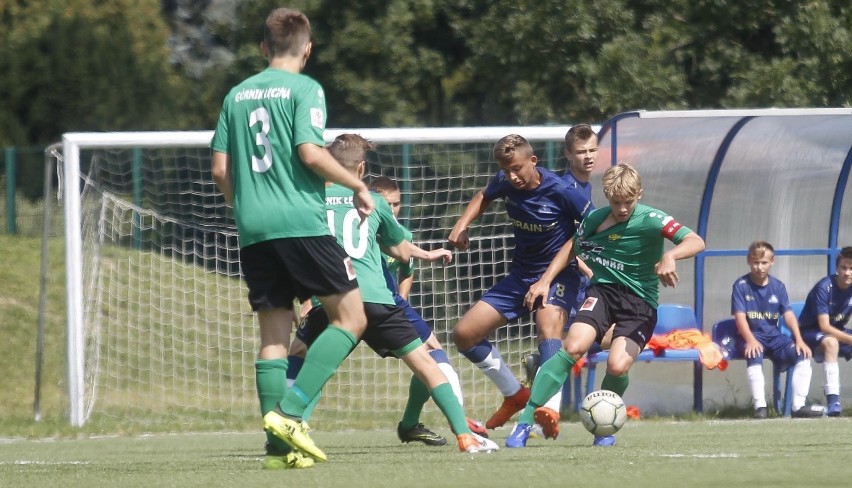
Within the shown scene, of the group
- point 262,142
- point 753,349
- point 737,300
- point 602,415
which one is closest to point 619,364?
point 602,415

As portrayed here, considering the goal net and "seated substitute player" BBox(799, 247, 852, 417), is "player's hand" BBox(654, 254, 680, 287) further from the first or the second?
"seated substitute player" BBox(799, 247, 852, 417)

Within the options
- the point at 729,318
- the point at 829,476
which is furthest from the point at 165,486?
the point at 729,318

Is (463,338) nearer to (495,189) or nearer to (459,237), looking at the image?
(459,237)

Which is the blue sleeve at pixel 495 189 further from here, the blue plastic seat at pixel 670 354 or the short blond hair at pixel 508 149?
the blue plastic seat at pixel 670 354

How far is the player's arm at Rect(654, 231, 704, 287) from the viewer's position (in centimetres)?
604

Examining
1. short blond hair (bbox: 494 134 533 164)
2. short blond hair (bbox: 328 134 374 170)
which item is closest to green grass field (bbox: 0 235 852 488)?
short blond hair (bbox: 328 134 374 170)

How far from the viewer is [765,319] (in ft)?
32.0

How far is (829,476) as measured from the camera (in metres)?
4.59

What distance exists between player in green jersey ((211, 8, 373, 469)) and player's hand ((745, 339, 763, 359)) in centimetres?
501

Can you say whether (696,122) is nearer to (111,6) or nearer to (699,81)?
(699,81)

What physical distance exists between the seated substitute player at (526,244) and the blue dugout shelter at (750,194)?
269 cm

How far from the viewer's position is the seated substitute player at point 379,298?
19.2 feet

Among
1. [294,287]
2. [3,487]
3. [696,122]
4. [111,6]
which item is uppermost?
[111,6]

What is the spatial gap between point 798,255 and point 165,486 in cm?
739
